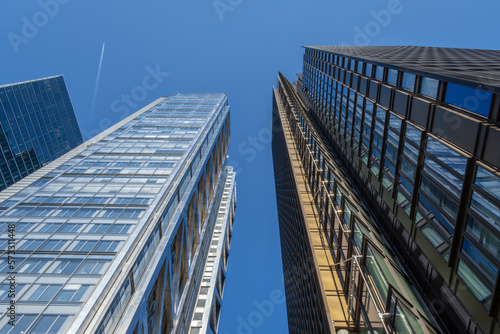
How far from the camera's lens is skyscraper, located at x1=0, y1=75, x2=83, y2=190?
99938 mm

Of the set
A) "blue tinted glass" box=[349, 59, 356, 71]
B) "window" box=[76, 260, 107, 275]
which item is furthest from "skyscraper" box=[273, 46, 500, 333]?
"window" box=[76, 260, 107, 275]

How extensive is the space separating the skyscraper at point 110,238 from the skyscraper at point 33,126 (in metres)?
58.5

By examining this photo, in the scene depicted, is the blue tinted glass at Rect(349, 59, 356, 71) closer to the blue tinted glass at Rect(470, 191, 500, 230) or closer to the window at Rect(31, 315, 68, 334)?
the blue tinted glass at Rect(470, 191, 500, 230)

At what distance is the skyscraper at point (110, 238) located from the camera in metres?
23.1

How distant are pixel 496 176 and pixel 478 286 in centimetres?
393

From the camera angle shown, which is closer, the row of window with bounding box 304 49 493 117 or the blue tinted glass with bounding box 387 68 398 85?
the row of window with bounding box 304 49 493 117

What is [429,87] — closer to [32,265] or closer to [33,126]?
[32,265]

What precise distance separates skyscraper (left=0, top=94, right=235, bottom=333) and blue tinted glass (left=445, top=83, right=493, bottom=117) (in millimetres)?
24094

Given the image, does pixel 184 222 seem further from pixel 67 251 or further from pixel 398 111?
pixel 398 111

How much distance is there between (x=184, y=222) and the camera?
147ft

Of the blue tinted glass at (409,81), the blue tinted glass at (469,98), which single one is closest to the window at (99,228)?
the blue tinted glass at (409,81)

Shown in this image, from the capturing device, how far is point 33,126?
11419cm

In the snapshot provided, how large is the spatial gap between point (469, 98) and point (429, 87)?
4.03 m

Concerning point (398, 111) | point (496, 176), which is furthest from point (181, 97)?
point (496, 176)
